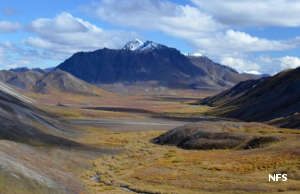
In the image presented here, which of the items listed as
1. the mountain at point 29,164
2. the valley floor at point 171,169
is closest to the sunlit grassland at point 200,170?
the valley floor at point 171,169

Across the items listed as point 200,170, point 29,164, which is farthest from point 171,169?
point 29,164

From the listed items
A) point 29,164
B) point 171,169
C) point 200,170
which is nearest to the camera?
point 29,164

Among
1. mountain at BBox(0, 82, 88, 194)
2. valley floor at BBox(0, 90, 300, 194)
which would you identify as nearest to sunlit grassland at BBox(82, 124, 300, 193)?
valley floor at BBox(0, 90, 300, 194)

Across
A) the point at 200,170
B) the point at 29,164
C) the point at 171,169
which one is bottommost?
the point at 171,169

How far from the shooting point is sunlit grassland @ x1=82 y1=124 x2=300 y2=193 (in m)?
42.9

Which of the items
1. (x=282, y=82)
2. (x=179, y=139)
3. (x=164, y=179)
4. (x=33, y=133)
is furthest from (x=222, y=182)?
(x=282, y=82)

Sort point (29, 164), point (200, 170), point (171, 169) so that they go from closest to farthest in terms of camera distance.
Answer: point (29, 164) < point (200, 170) < point (171, 169)

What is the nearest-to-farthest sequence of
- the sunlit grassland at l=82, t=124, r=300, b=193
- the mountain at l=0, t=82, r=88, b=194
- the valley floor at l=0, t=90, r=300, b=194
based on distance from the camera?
the mountain at l=0, t=82, r=88, b=194 < the valley floor at l=0, t=90, r=300, b=194 < the sunlit grassland at l=82, t=124, r=300, b=193

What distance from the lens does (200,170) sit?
180 ft

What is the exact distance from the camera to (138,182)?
48.4m

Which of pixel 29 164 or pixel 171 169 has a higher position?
pixel 29 164

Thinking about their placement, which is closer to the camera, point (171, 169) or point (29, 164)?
point (29, 164)

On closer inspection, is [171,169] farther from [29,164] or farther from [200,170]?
[29,164]

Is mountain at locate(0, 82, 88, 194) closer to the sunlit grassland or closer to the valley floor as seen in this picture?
the valley floor
